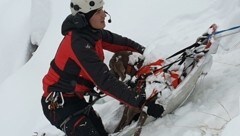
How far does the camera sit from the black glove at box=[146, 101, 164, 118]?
3.71 metres

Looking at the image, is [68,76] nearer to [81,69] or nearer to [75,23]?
[81,69]

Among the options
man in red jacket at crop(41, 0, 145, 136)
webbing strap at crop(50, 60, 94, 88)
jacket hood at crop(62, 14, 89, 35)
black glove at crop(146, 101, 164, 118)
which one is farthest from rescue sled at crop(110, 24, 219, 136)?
jacket hood at crop(62, 14, 89, 35)

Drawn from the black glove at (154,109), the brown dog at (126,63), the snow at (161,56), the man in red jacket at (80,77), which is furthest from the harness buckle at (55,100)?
the black glove at (154,109)

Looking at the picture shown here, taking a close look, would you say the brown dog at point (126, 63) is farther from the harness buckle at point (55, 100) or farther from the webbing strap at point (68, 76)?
the harness buckle at point (55, 100)

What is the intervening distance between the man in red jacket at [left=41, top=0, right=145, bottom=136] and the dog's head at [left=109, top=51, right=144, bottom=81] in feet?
1.08

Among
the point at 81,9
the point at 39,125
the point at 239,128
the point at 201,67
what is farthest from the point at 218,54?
the point at 39,125

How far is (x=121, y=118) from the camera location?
166 inches

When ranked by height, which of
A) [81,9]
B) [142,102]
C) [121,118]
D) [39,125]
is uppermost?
[81,9]

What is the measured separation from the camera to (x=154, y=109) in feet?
12.2

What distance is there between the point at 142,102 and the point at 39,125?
2.42 metres

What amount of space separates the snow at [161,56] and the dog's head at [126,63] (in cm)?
11

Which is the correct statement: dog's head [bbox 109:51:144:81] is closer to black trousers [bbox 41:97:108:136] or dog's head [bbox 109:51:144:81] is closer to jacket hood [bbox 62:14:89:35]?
black trousers [bbox 41:97:108:136]

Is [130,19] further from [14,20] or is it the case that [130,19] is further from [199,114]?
[14,20]

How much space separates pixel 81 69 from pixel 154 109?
688 millimetres
